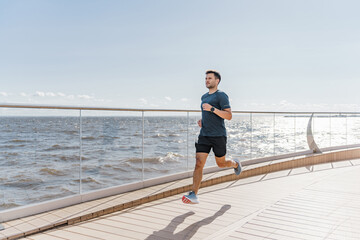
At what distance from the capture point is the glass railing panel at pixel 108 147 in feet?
11.2

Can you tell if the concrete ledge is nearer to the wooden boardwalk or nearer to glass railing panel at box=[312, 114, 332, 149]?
the wooden boardwalk

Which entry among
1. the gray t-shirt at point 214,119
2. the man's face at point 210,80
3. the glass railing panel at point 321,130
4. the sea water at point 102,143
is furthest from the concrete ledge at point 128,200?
the glass railing panel at point 321,130

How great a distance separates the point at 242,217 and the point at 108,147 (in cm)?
314

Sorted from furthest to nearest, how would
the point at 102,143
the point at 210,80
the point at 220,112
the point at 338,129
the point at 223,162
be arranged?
1. the point at 338,129
2. the point at 102,143
3. the point at 223,162
4. the point at 210,80
5. the point at 220,112

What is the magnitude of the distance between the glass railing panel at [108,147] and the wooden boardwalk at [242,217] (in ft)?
2.80

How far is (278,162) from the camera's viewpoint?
5.09 meters

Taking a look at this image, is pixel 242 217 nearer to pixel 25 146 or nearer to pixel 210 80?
pixel 210 80

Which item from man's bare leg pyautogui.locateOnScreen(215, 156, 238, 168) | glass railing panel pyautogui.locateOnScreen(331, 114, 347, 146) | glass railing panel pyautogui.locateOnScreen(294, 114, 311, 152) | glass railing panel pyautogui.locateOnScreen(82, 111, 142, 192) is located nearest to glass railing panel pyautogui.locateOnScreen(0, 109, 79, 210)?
glass railing panel pyautogui.locateOnScreen(82, 111, 142, 192)

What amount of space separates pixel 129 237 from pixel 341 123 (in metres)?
6.28

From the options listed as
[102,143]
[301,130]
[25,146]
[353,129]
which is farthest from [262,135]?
[25,146]

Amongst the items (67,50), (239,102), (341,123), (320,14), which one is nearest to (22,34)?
(67,50)

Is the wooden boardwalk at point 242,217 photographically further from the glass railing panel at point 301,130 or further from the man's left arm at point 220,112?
the glass railing panel at point 301,130

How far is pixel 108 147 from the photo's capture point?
5.36 m

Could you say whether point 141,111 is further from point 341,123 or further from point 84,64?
point 84,64
